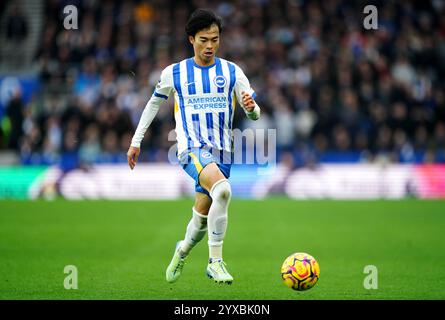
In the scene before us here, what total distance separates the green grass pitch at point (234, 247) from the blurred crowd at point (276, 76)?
214 cm

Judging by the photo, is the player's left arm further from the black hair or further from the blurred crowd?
the blurred crowd

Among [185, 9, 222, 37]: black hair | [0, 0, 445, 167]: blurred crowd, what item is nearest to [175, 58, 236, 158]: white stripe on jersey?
[185, 9, 222, 37]: black hair

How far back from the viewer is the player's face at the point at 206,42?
7691 millimetres

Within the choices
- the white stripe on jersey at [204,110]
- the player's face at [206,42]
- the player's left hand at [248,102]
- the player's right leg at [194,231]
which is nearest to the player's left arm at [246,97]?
the player's left hand at [248,102]

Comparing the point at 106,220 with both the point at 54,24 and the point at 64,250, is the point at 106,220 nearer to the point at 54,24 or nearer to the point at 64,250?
the point at 64,250

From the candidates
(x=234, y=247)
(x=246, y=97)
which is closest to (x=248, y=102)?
(x=246, y=97)

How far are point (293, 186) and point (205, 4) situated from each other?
708 cm

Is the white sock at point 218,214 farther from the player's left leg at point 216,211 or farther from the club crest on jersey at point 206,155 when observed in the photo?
the club crest on jersey at point 206,155

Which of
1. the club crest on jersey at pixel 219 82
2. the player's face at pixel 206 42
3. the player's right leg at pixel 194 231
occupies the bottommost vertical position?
the player's right leg at pixel 194 231

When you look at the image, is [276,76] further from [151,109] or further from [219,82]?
[219,82]

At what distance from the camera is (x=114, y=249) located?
1106 centimetres

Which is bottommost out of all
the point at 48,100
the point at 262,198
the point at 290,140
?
the point at 262,198

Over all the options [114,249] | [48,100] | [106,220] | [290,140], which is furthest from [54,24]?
[114,249]

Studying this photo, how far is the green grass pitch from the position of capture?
7.77 metres
